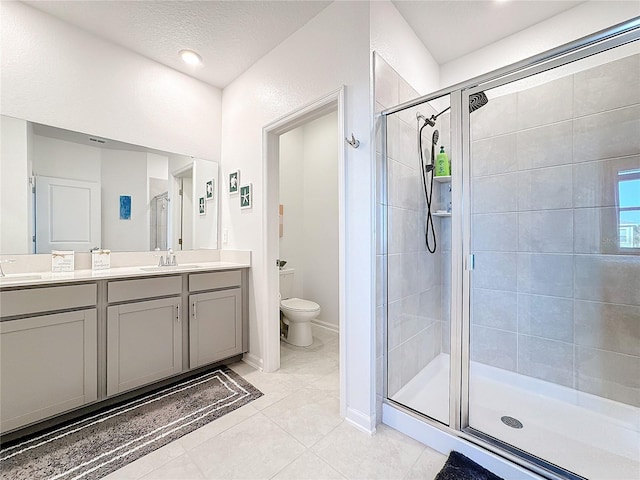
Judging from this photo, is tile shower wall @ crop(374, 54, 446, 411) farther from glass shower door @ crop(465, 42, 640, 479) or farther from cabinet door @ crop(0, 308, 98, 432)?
cabinet door @ crop(0, 308, 98, 432)

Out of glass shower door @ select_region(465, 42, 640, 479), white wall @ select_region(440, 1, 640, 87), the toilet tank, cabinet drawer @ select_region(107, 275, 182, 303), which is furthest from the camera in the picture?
the toilet tank

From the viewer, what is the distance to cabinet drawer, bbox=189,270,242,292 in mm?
2160

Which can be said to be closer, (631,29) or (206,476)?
(631,29)

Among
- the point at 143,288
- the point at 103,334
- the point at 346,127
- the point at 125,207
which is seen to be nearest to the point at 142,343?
the point at 103,334

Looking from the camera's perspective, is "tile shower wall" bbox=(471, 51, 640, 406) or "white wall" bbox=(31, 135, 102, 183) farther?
"white wall" bbox=(31, 135, 102, 183)

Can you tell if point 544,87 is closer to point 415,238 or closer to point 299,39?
point 415,238

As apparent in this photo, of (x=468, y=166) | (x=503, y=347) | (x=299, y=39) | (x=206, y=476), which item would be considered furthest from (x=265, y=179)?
(x=503, y=347)

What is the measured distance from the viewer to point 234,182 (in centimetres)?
264

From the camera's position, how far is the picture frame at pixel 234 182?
2601 millimetres

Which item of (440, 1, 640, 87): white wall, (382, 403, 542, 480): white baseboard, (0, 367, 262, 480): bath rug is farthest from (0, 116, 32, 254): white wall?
(440, 1, 640, 87): white wall

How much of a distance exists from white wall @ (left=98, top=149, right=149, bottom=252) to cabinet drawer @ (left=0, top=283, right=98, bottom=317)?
0.61 m

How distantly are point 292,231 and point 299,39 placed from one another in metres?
2.15

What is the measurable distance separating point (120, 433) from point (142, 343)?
52cm

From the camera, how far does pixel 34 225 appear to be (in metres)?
1.85
